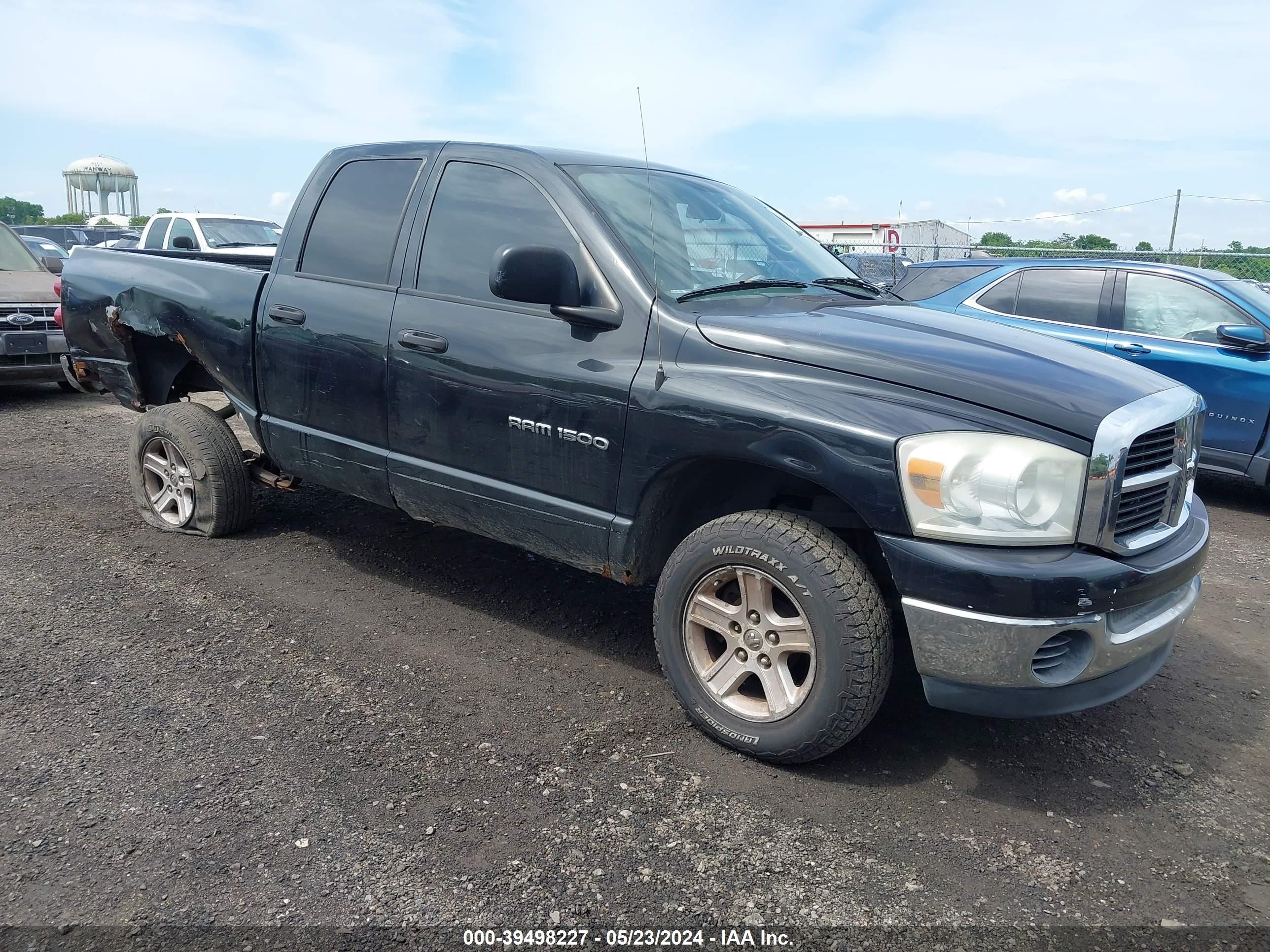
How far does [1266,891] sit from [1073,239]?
20326mm

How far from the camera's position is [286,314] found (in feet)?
14.4

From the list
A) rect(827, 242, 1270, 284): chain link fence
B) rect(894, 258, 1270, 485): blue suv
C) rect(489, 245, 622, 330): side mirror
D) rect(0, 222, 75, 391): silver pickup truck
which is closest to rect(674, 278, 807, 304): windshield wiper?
rect(489, 245, 622, 330): side mirror

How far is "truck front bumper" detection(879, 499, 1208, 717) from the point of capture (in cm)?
271

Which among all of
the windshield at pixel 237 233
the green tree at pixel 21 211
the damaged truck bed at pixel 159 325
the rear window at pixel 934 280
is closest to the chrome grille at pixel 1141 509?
the damaged truck bed at pixel 159 325

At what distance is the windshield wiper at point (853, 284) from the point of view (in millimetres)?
4105

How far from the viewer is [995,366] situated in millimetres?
3023

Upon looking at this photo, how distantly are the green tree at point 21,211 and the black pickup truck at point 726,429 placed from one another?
74.3m

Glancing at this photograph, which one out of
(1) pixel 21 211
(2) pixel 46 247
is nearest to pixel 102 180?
(1) pixel 21 211

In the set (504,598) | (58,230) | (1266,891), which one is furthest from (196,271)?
(58,230)

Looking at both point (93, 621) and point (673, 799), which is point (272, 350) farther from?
point (673, 799)

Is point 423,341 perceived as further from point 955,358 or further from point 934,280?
point 934,280

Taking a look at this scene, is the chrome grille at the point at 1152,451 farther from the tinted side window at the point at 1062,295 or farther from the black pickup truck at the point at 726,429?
the tinted side window at the point at 1062,295

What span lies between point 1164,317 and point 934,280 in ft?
5.71

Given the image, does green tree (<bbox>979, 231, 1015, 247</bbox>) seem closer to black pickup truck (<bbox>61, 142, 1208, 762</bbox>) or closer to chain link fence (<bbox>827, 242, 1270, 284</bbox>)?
chain link fence (<bbox>827, 242, 1270, 284</bbox>)
